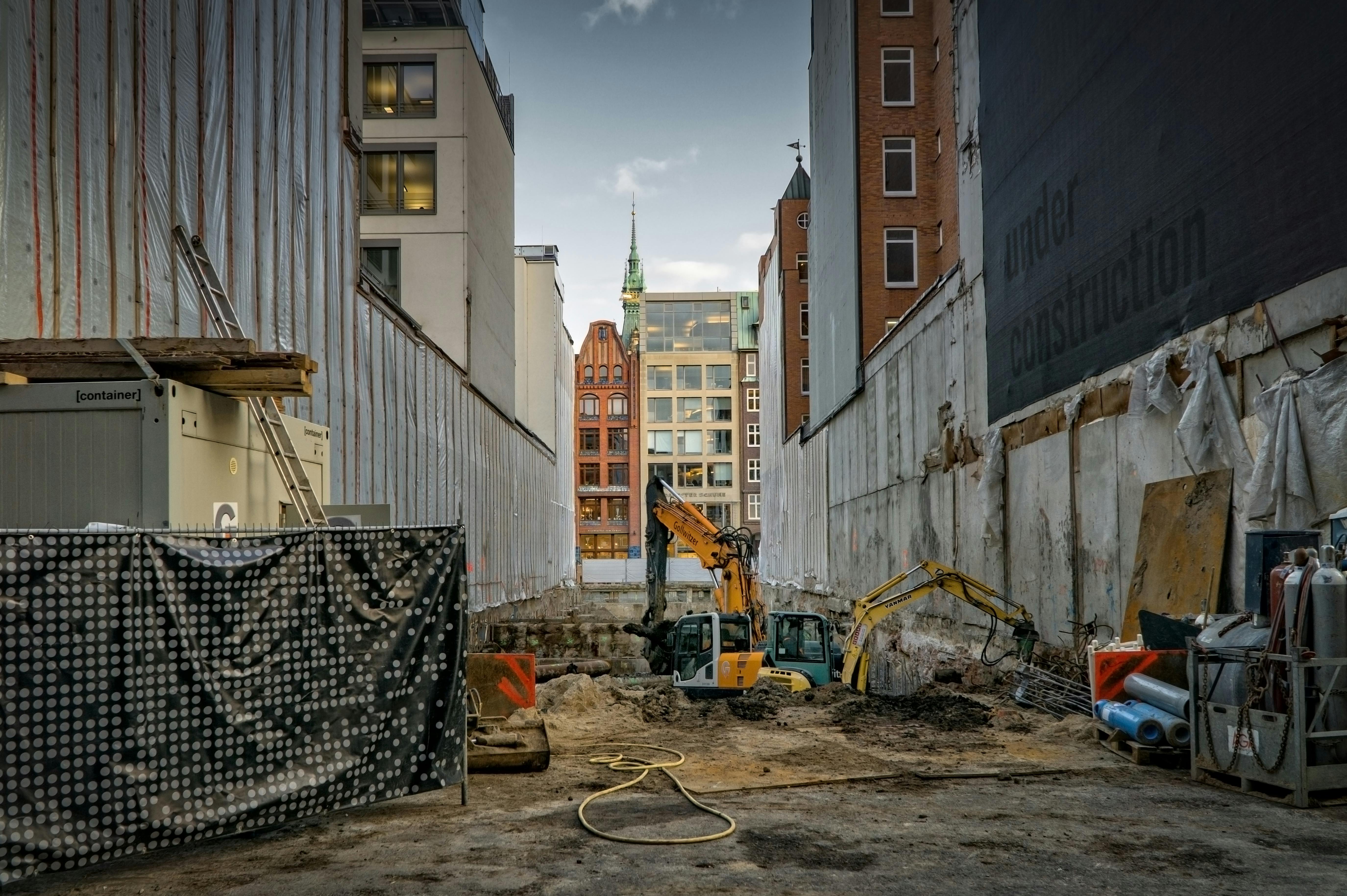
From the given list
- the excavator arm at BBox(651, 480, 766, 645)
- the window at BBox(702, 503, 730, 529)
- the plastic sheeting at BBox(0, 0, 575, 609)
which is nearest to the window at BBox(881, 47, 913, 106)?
the excavator arm at BBox(651, 480, 766, 645)

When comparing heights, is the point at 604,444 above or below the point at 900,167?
below

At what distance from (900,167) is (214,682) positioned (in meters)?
33.0

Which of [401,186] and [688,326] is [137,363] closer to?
[401,186]

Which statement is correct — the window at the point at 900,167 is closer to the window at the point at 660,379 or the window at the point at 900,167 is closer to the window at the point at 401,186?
the window at the point at 401,186

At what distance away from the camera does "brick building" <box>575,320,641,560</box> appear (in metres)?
99.0

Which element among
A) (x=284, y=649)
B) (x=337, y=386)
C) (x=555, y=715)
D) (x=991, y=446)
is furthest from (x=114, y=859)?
(x=991, y=446)

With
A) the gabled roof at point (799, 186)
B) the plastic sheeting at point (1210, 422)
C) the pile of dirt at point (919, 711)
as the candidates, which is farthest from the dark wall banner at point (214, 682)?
the gabled roof at point (799, 186)

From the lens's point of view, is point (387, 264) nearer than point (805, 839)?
No

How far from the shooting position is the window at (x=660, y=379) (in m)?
99.4

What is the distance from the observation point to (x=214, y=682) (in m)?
6.94

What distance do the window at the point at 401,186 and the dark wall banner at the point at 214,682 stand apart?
1049 inches

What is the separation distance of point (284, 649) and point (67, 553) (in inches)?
60.6

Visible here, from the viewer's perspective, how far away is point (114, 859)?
21.7 feet

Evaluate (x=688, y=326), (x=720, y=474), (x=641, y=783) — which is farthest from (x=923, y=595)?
(x=688, y=326)
